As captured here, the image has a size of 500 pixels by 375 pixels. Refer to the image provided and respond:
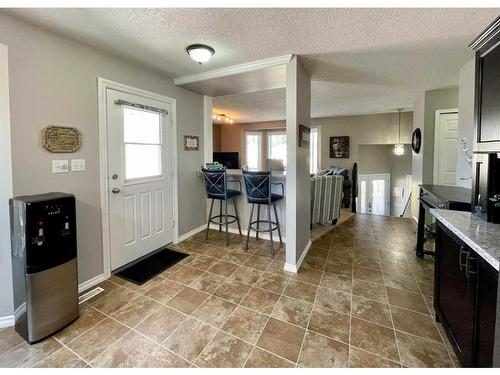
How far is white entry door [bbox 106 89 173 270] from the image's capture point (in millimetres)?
2496

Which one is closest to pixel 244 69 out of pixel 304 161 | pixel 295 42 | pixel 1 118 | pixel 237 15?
pixel 295 42

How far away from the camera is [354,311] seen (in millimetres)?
1937

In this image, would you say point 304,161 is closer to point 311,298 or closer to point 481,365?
point 311,298

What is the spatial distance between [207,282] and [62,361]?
1184mm

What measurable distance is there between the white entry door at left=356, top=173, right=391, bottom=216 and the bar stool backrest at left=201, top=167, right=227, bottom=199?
4787 millimetres

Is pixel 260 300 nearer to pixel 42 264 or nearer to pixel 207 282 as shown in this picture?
pixel 207 282

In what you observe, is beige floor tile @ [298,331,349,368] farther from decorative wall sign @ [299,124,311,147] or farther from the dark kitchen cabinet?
decorative wall sign @ [299,124,311,147]

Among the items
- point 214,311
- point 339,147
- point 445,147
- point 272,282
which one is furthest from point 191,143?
point 339,147

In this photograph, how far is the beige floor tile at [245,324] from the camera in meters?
1.68

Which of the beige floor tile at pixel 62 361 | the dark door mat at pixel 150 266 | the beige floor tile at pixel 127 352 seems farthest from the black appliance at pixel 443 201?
the beige floor tile at pixel 62 361

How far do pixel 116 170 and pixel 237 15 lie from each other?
187 centimetres

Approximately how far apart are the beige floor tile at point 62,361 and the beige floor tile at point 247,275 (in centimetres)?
134

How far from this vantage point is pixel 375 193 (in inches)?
A: 278

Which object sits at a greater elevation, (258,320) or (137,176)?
(137,176)
